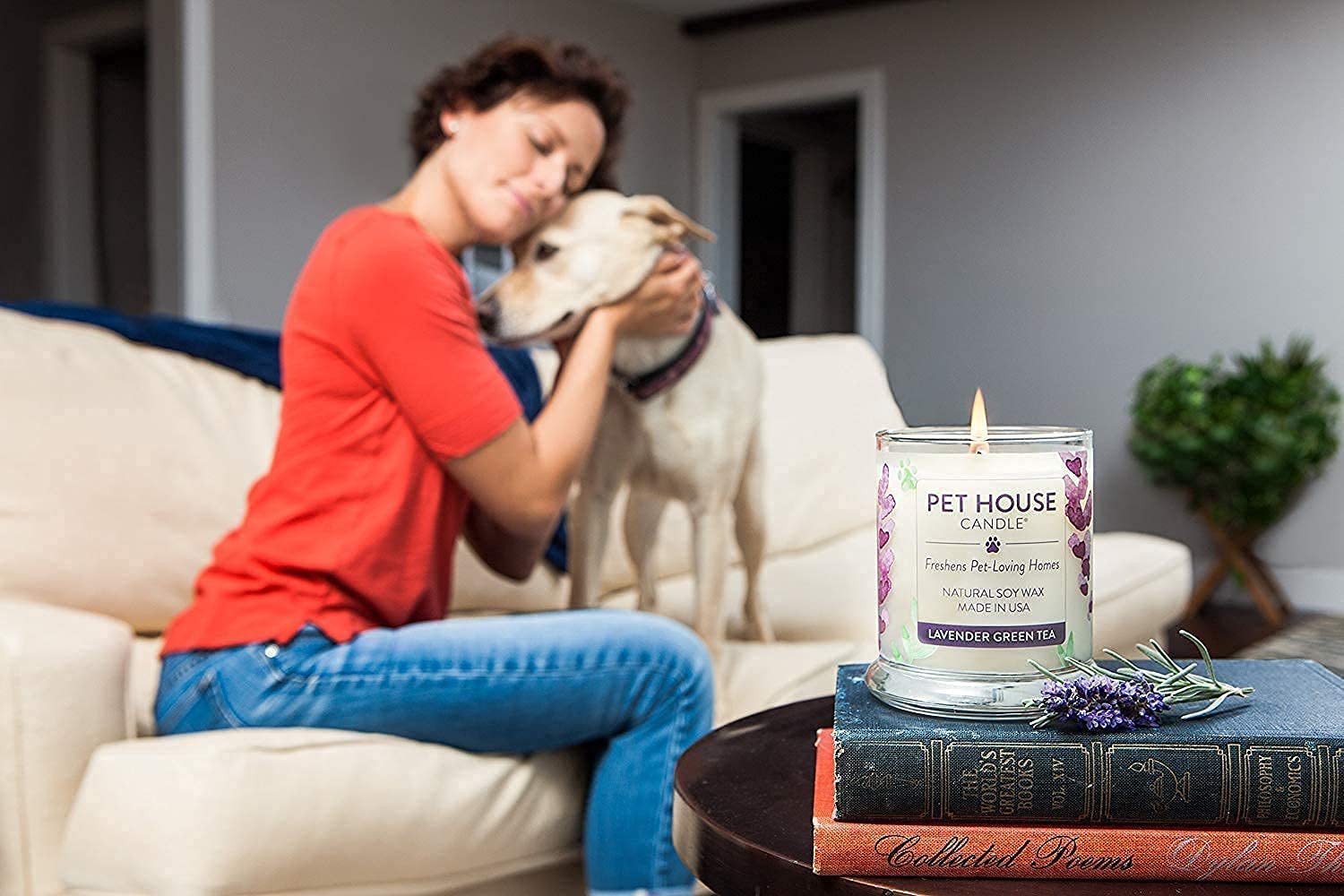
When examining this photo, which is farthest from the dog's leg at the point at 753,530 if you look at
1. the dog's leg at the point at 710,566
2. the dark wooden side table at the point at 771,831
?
the dark wooden side table at the point at 771,831

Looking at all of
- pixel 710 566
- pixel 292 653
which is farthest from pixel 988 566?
pixel 710 566

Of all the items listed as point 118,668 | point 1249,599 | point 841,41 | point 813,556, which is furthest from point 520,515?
point 841,41

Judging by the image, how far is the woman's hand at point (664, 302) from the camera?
1.42 metres

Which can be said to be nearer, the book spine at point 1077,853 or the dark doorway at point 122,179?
the book spine at point 1077,853

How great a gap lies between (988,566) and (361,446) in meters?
0.85

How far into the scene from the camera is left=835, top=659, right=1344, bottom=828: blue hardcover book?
1.65 feet

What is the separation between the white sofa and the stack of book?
0.67 m

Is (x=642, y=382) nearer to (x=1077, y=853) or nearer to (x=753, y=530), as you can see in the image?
(x=753, y=530)

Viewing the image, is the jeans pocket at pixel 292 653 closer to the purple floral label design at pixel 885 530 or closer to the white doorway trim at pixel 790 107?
the purple floral label design at pixel 885 530

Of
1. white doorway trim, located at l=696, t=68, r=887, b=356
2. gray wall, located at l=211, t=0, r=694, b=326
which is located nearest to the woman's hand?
gray wall, located at l=211, t=0, r=694, b=326

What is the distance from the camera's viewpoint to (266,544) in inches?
48.1

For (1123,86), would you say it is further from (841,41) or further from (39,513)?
(39,513)

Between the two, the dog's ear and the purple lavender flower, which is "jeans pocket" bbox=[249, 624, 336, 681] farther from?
the purple lavender flower

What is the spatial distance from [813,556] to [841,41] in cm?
420
